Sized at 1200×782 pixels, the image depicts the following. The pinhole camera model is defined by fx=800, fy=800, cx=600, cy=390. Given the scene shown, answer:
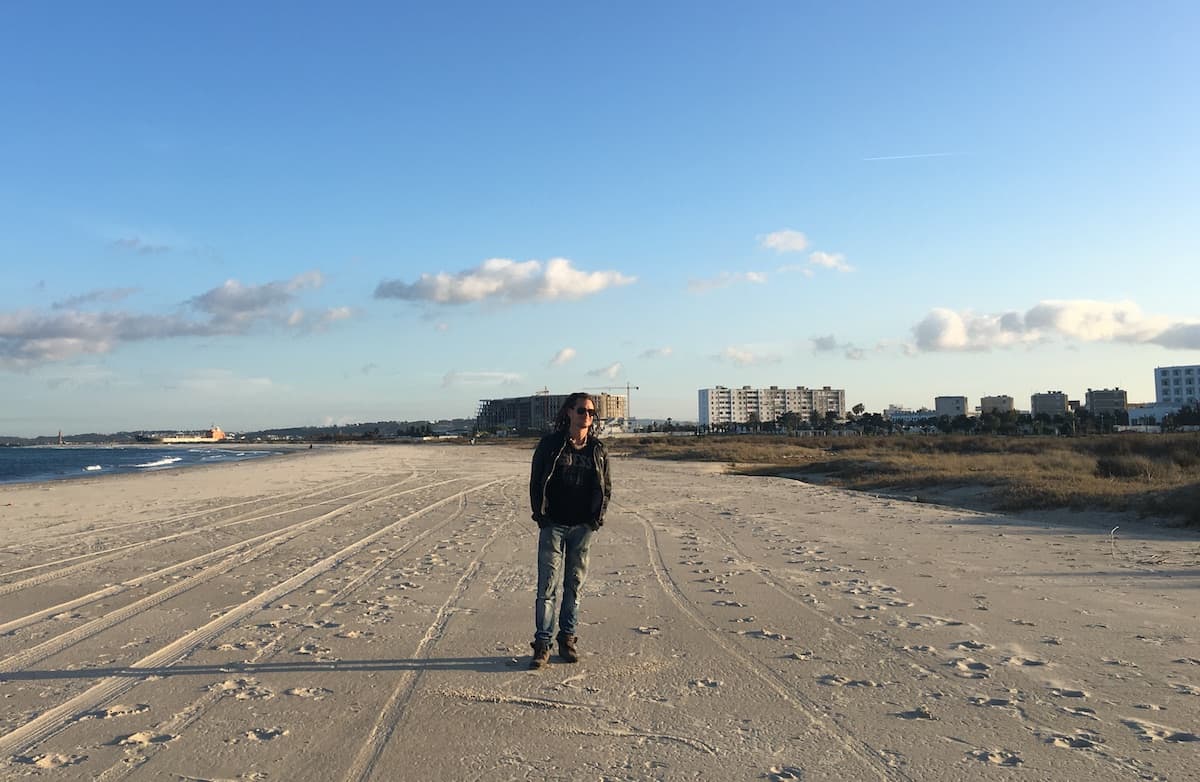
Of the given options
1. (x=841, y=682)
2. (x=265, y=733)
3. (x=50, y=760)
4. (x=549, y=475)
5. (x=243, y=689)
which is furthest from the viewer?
(x=549, y=475)

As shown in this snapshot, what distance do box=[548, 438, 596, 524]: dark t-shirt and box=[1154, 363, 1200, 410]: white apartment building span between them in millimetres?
163358

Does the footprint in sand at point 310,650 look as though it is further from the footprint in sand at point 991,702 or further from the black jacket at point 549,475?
the footprint in sand at point 991,702

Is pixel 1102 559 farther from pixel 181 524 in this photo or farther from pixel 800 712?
pixel 181 524

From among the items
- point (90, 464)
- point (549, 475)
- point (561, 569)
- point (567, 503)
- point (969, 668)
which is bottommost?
point (90, 464)

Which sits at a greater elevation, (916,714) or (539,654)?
(539,654)

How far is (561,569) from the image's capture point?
5914 mm

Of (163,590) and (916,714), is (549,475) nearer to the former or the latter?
(916,714)

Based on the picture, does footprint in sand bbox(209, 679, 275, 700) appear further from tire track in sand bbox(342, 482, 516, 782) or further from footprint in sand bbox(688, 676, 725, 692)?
footprint in sand bbox(688, 676, 725, 692)

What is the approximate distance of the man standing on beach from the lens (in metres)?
5.76

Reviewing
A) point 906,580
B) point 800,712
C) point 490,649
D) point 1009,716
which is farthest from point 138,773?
point 906,580

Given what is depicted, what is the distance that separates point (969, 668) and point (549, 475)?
3.26 m

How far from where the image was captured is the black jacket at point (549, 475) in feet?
18.8

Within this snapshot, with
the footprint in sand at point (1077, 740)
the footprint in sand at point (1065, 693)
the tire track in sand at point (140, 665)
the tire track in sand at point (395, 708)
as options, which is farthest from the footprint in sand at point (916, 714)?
the tire track in sand at point (140, 665)

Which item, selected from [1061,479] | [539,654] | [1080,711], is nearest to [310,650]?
[539,654]
